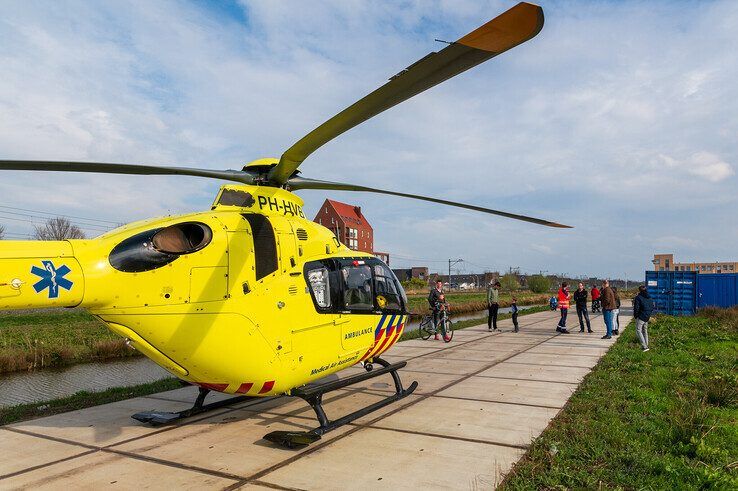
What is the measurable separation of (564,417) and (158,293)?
5413 millimetres

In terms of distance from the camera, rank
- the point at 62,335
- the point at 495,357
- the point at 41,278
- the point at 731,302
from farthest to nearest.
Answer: the point at 731,302
the point at 62,335
the point at 495,357
the point at 41,278

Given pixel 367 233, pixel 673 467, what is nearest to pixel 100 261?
pixel 673 467

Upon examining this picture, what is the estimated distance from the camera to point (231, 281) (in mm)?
5508

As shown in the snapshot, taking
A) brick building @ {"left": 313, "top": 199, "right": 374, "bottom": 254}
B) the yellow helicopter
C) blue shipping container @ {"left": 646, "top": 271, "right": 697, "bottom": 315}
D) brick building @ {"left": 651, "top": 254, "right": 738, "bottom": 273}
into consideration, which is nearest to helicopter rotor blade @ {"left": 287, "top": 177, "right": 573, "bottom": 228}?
the yellow helicopter

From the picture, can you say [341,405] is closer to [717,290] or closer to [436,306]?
[436,306]

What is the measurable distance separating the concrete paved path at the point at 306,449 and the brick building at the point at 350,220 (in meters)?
59.5

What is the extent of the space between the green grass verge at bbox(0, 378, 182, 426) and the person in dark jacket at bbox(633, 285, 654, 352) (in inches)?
419

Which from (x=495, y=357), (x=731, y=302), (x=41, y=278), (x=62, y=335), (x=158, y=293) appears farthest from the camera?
(x=731, y=302)

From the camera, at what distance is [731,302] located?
2436cm

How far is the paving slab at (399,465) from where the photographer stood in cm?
475

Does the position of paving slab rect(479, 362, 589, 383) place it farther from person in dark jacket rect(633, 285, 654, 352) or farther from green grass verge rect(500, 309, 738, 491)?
person in dark jacket rect(633, 285, 654, 352)

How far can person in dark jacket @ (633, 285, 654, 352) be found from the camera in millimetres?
12078

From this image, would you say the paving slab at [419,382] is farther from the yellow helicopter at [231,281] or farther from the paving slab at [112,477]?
the paving slab at [112,477]

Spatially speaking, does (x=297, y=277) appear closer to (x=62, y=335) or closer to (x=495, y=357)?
(x=495, y=357)
